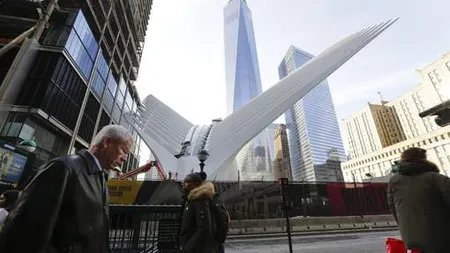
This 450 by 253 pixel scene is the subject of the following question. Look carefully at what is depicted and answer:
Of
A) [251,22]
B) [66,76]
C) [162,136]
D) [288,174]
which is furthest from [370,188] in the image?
[251,22]

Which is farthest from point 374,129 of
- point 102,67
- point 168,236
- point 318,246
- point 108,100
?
point 168,236

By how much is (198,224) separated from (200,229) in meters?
0.06

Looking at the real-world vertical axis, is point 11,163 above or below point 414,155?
above

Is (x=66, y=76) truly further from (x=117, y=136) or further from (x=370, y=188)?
(x=370, y=188)

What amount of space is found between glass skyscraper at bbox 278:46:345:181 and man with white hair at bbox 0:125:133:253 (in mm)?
117370

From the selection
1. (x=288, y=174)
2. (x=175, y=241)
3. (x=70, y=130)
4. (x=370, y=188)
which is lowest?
(x=175, y=241)

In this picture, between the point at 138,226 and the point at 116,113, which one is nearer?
the point at 138,226

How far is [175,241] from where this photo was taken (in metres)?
4.03

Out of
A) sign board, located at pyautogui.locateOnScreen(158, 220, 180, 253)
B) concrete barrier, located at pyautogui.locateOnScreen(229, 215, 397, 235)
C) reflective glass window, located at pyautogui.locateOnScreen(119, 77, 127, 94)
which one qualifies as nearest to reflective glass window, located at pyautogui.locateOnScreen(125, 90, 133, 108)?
reflective glass window, located at pyautogui.locateOnScreen(119, 77, 127, 94)

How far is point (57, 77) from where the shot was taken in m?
18.8

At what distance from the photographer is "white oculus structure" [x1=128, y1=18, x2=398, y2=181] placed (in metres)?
26.6

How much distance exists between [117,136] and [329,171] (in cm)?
12344

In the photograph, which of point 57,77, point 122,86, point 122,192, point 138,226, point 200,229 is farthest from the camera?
Answer: point 122,86

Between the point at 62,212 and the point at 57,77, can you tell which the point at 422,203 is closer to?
the point at 62,212
